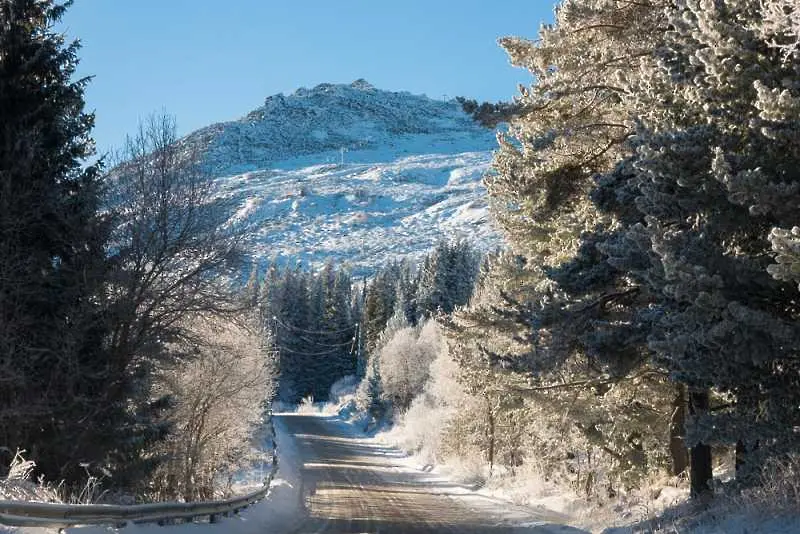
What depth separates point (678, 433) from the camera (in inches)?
530

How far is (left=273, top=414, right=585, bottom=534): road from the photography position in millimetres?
15430

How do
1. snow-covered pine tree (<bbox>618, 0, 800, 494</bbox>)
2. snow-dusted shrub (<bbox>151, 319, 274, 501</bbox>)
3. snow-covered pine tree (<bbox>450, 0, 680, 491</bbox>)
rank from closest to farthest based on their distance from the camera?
1. snow-covered pine tree (<bbox>618, 0, 800, 494</bbox>)
2. snow-covered pine tree (<bbox>450, 0, 680, 491</bbox>)
3. snow-dusted shrub (<bbox>151, 319, 274, 501</bbox>)

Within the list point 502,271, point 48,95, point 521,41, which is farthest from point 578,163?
point 48,95

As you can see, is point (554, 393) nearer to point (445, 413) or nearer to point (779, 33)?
point (779, 33)

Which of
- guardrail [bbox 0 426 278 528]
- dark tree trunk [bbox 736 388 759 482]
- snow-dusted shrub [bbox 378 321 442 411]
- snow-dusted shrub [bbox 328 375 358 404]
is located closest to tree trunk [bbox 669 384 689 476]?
dark tree trunk [bbox 736 388 759 482]

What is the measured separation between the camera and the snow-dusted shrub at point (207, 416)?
19375mm

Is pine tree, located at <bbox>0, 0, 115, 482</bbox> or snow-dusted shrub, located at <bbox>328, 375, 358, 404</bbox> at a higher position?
pine tree, located at <bbox>0, 0, 115, 482</bbox>

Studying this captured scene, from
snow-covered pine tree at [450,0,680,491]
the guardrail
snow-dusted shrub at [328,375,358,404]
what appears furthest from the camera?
snow-dusted shrub at [328,375,358,404]

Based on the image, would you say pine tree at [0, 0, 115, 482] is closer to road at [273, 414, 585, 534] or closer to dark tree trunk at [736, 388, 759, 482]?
road at [273, 414, 585, 534]

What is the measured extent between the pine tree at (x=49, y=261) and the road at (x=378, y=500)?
16.4 ft

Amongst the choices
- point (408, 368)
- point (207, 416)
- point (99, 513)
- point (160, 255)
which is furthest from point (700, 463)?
point (408, 368)

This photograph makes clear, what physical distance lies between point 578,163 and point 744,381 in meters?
6.02

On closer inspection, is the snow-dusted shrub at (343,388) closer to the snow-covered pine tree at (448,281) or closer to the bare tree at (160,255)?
the snow-covered pine tree at (448,281)

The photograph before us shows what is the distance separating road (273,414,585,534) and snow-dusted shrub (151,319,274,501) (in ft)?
10.0
